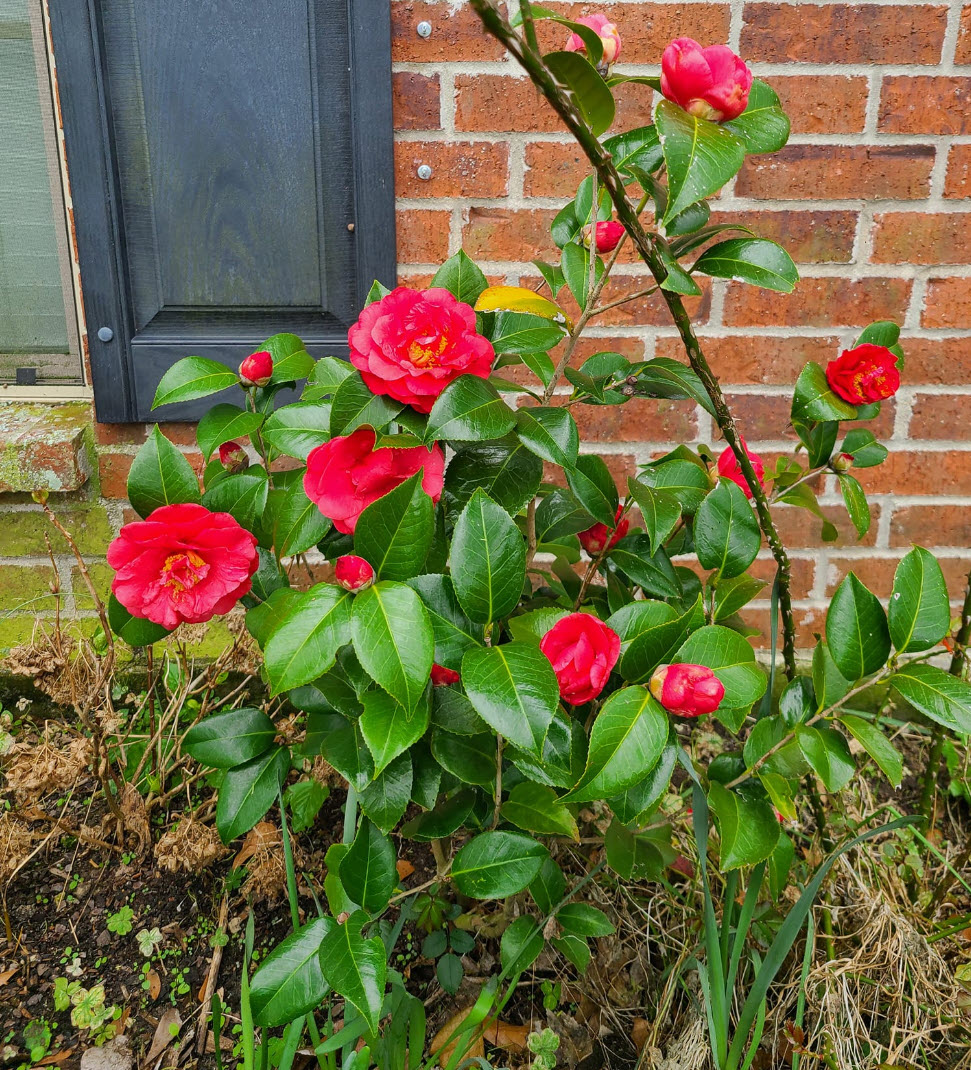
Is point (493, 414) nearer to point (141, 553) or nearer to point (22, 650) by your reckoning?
point (141, 553)

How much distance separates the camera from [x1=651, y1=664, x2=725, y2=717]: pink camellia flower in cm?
69

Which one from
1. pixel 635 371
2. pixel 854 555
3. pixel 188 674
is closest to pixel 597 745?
pixel 635 371

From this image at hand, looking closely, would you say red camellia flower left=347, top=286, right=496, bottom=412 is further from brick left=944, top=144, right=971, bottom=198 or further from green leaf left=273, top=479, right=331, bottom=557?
brick left=944, top=144, right=971, bottom=198

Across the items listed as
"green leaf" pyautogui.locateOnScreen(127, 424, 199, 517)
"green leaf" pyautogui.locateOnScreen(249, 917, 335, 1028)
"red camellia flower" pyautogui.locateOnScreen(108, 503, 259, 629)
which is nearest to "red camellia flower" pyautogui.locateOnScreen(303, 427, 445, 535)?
"red camellia flower" pyautogui.locateOnScreen(108, 503, 259, 629)

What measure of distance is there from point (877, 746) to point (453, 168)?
1.16 meters

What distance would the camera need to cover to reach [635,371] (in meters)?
0.89

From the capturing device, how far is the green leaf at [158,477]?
0.87m

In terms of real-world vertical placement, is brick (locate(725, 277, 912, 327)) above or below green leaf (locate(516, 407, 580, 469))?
below

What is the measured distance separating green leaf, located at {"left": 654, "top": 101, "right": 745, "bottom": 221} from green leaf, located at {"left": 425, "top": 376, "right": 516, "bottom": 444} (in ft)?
0.68

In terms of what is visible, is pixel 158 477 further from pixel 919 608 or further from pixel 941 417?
pixel 941 417

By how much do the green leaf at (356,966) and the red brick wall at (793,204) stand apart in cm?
105

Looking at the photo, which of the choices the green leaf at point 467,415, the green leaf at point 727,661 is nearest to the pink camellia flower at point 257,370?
the green leaf at point 467,415

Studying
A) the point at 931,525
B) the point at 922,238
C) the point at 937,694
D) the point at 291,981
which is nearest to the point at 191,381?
the point at 291,981

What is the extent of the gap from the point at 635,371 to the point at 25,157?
1375mm
